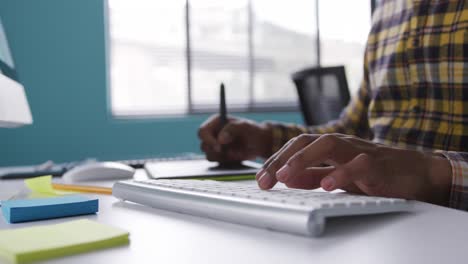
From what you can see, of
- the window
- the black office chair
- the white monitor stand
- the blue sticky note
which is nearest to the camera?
the blue sticky note

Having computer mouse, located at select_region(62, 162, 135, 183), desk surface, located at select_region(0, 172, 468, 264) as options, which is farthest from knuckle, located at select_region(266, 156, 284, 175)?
computer mouse, located at select_region(62, 162, 135, 183)

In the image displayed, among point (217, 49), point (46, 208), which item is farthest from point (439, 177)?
point (217, 49)

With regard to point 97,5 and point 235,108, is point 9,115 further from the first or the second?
point 235,108

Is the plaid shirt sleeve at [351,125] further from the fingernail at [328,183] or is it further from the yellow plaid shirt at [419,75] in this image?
the fingernail at [328,183]

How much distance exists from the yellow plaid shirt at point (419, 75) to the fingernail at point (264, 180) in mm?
448

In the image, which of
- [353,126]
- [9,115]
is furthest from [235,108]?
[9,115]

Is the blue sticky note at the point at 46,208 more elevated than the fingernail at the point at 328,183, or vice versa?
the fingernail at the point at 328,183

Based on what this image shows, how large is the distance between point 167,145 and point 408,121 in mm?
2466

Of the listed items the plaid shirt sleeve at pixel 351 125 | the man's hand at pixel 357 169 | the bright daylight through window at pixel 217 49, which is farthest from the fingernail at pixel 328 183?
the bright daylight through window at pixel 217 49

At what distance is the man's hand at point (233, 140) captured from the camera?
1.06 m

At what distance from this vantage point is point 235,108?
3713mm

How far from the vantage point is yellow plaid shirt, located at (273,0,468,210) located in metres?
0.92

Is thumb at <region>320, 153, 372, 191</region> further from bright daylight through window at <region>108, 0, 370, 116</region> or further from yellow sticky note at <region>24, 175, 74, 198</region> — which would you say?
bright daylight through window at <region>108, 0, 370, 116</region>

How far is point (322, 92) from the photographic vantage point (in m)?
2.26
